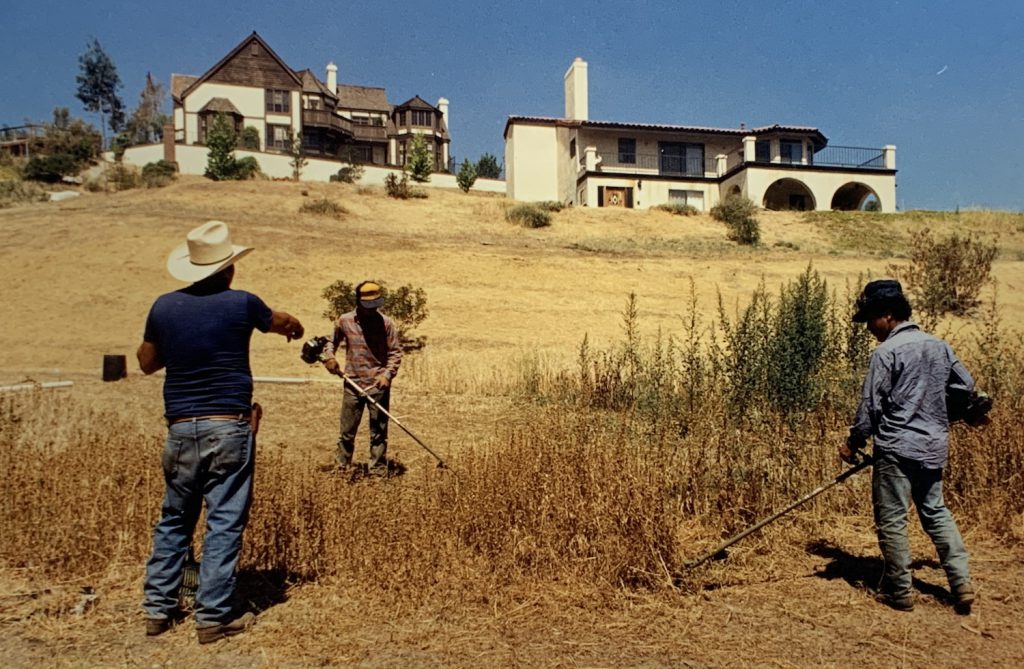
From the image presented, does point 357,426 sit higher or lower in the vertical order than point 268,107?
lower

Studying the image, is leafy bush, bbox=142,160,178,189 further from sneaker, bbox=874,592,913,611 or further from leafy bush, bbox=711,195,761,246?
sneaker, bbox=874,592,913,611

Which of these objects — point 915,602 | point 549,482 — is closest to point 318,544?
point 549,482

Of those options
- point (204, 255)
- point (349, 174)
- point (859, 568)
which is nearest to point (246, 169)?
point (349, 174)

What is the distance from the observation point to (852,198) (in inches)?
1667

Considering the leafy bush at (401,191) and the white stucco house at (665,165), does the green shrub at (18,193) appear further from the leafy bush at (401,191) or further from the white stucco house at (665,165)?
the white stucco house at (665,165)

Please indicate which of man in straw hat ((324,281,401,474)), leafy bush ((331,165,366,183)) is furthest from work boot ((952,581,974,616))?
leafy bush ((331,165,366,183))

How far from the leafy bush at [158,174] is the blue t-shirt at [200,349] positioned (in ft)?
112

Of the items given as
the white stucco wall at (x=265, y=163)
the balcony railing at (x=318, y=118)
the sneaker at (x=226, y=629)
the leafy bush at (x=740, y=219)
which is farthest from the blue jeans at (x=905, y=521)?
the balcony railing at (x=318, y=118)

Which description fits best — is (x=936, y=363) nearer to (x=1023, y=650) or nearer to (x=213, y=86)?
(x=1023, y=650)

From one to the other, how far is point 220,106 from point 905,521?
179ft

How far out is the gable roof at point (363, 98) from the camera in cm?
6375

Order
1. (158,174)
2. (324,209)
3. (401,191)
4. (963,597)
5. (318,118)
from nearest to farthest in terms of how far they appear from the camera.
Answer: (963,597), (324,209), (401,191), (158,174), (318,118)

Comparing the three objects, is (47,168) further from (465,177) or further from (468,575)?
(468,575)

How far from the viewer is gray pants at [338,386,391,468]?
22.9 feet
